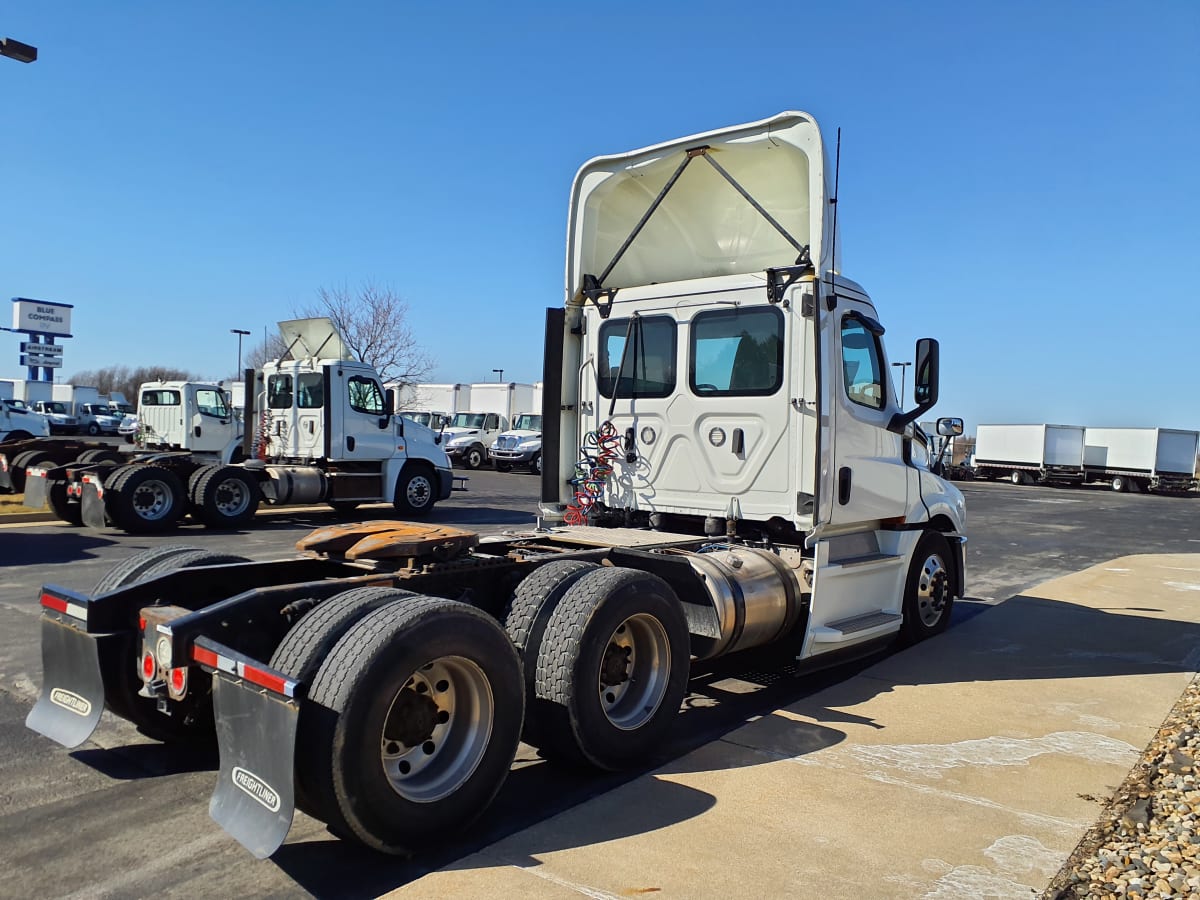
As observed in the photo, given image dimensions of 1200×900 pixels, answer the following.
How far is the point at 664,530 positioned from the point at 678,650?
2347 mm

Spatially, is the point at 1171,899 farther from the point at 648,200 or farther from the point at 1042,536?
the point at 1042,536

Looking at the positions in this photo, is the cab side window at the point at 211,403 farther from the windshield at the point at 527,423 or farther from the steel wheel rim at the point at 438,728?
the steel wheel rim at the point at 438,728

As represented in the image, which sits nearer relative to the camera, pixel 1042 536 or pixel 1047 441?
pixel 1042 536

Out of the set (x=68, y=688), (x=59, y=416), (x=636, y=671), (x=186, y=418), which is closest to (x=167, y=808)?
(x=68, y=688)

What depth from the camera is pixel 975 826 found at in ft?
12.6

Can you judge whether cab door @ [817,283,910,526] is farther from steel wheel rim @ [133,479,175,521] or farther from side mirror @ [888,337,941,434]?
steel wheel rim @ [133,479,175,521]

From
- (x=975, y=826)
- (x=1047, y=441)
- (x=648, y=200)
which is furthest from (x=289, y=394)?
(x=1047, y=441)

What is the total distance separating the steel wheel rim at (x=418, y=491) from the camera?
1666 centimetres

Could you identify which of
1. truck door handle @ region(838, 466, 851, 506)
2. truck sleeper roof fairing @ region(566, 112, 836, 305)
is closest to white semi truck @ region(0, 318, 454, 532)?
truck sleeper roof fairing @ region(566, 112, 836, 305)

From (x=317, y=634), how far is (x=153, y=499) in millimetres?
11384

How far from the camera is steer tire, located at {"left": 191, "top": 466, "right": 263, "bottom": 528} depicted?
13656 millimetres

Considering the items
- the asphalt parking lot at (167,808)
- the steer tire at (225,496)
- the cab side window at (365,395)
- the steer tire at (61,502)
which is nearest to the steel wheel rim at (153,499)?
the steer tire at (225,496)

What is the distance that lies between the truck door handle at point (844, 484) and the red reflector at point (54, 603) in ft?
15.3

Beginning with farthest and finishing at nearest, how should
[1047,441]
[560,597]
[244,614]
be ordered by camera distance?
1. [1047,441]
2. [560,597]
3. [244,614]
